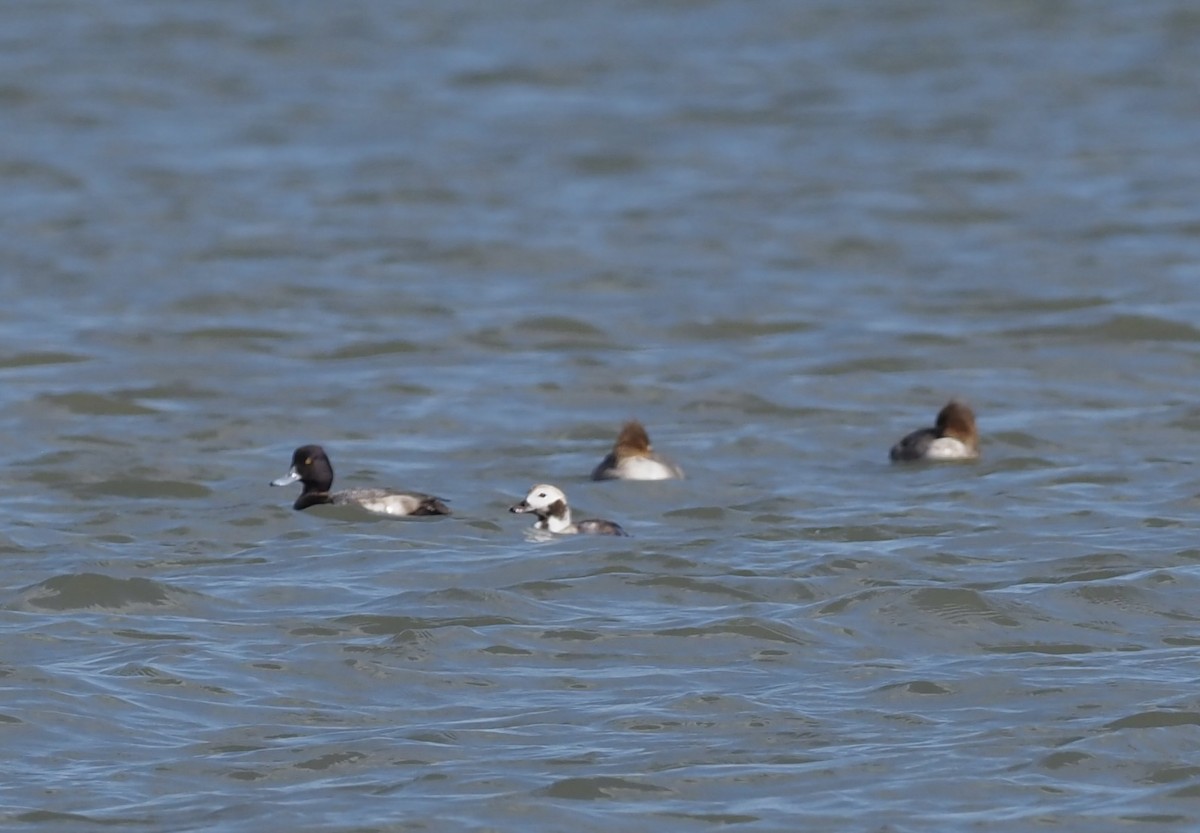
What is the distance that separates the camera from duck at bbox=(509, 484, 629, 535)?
1290 cm

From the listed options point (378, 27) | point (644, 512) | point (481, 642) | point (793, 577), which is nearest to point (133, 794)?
point (481, 642)

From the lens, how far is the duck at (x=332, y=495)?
13352 mm

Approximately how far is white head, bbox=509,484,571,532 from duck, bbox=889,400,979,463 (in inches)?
112

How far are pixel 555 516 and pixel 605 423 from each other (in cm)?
358

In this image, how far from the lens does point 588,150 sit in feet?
92.2

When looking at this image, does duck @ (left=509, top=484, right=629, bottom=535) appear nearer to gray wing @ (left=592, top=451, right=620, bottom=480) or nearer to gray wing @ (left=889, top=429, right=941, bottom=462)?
gray wing @ (left=592, top=451, right=620, bottom=480)

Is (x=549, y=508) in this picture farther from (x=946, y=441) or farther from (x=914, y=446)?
(x=946, y=441)

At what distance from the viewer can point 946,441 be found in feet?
48.6

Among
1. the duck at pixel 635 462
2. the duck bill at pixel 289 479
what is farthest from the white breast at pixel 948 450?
the duck bill at pixel 289 479

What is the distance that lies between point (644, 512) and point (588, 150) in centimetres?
1478

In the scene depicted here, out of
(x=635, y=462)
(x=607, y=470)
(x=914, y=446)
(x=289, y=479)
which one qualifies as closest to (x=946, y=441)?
(x=914, y=446)

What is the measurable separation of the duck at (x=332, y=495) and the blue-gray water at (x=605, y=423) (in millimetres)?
149

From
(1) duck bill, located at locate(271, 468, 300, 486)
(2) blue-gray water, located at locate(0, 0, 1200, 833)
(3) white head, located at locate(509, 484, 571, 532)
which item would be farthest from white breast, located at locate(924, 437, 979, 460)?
(1) duck bill, located at locate(271, 468, 300, 486)

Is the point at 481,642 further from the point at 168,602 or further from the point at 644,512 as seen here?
the point at 644,512
